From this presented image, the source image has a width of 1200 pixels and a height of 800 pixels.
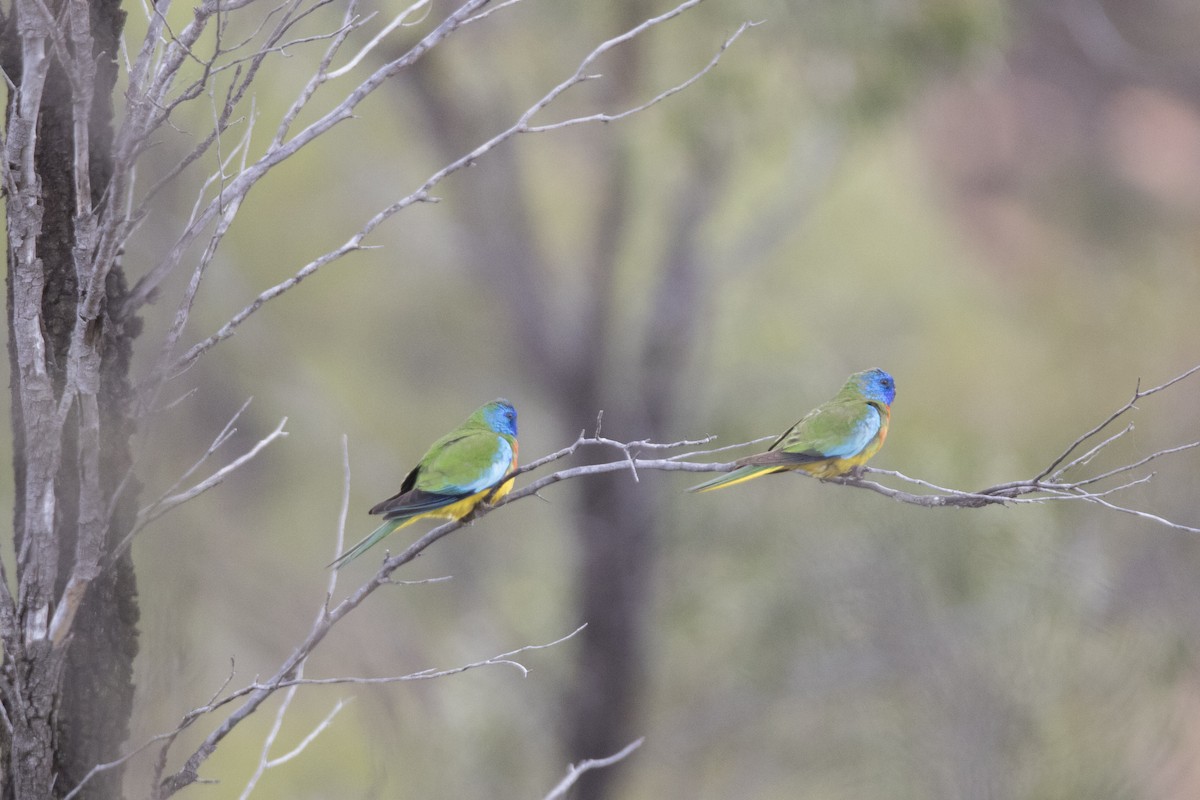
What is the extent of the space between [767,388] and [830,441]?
11051mm

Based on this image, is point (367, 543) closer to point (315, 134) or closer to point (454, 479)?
point (454, 479)

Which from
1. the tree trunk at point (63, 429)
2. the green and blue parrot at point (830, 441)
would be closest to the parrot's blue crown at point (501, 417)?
the green and blue parrot at point (830, 441)

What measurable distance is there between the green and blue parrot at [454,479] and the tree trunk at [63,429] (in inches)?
23.1

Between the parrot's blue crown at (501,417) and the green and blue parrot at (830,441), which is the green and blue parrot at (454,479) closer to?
the parrot's blue crown at (501,417)

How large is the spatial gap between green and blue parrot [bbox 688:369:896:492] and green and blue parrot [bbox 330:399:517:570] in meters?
0.62

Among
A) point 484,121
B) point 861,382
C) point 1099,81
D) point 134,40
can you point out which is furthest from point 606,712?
point 1099,81

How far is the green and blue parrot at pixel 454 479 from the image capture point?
3.04 m

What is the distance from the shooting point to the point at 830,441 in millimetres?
3168

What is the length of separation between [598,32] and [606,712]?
21.9 feet

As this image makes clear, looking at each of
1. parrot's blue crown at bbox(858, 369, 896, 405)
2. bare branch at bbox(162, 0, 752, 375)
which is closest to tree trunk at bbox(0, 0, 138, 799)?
bare branch at bbox(162, 0, 752, 375)

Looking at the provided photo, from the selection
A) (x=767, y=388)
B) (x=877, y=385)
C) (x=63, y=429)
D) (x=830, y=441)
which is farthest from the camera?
(x=767, y=388)

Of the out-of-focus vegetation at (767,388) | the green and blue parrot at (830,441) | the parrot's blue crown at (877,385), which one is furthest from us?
the out-of-focus vegetation at (767,388)

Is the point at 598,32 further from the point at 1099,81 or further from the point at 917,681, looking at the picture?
the point at 1099,81

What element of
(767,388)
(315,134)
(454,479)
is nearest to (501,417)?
(454,479)
